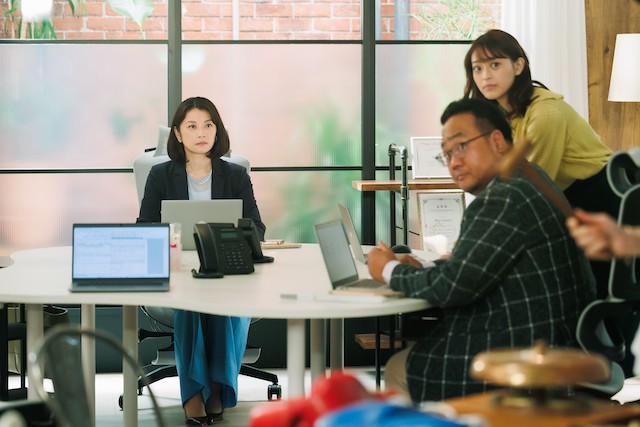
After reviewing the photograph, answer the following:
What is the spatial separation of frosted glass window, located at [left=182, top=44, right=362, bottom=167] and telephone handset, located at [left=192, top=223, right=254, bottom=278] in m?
2.09

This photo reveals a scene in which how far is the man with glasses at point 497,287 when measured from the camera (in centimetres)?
254

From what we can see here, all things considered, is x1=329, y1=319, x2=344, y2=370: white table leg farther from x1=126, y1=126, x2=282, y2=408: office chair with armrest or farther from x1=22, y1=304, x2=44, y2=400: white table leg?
x1=22, y1=304, x2=44, y2=400: white table leg

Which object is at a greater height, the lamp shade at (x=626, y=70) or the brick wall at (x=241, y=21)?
the brick wall at (x=241, y=21)

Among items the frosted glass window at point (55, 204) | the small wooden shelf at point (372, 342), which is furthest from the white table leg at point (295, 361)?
the frosted glass window at point (55, 204)

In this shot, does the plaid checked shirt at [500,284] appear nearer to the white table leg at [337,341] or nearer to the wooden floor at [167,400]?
the white table leg at [337,341]

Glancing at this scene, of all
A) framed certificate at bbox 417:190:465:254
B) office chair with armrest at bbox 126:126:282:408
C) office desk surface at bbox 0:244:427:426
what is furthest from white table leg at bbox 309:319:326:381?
framed certificate at bbox 417:190:465:254

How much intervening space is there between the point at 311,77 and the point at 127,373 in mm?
2223

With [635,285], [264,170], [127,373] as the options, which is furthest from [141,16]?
[635,285]

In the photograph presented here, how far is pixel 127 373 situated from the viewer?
372 centimetres

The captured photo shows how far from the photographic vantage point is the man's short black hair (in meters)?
2.74

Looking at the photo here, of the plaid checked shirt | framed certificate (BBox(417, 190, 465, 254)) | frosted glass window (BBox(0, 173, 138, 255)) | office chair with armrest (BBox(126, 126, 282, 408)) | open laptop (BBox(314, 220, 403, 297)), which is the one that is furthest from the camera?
frosted glass window (BBox(0, 173, 138, 255))

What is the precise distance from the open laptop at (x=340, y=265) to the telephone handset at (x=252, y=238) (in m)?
0.53

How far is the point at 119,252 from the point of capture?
3.01 m

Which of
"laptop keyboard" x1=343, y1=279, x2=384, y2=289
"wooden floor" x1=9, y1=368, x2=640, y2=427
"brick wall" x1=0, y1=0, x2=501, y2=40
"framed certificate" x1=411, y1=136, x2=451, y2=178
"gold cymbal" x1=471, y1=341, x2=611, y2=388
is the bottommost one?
"wooden floor" x1=9, y1=368, x2=640, y2=427
